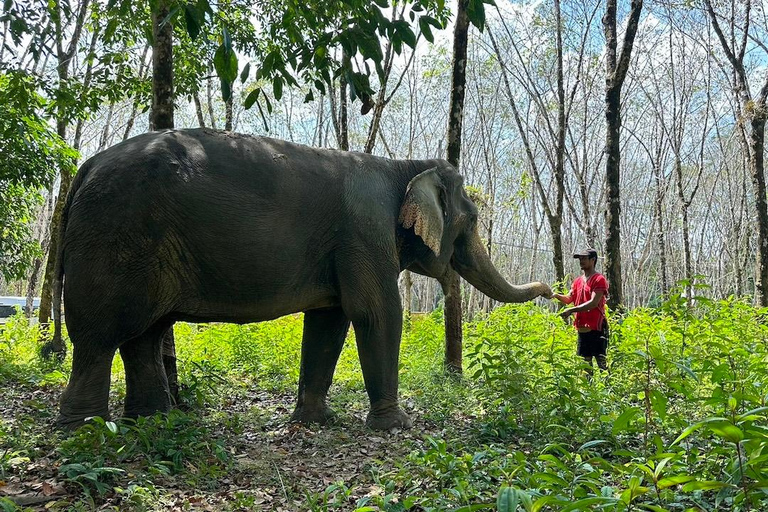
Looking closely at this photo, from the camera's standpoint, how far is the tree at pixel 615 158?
873 centimetres

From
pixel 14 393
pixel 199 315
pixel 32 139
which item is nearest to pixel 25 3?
pixel 32 139

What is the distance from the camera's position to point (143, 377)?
18.1 ft

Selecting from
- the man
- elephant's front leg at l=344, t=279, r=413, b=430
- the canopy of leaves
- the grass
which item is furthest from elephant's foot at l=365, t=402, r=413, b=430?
the canopy of leaves

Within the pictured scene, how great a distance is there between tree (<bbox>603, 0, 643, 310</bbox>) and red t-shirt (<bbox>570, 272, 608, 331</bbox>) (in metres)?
1.14

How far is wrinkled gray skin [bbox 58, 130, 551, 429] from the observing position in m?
4.77

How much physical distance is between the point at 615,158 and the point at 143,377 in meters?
6.89

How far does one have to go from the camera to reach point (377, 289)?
5754 mm

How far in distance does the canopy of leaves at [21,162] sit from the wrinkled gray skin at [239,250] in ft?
6.99

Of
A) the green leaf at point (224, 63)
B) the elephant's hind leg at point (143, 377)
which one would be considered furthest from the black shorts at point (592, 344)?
the green leaf at point (224, 63)

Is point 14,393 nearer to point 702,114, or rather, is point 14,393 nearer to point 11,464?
point 11,464

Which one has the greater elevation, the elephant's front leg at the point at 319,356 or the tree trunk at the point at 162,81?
the tree trunk at the point at 162,81

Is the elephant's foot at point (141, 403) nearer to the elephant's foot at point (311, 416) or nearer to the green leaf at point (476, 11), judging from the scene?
the elephant's foot at point (311, 416)

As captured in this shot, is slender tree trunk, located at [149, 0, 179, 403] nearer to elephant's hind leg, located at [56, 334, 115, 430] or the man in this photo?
elephant's hind leg, located at [56, 334, 115, 430]

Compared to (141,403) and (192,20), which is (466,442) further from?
(192,20)
